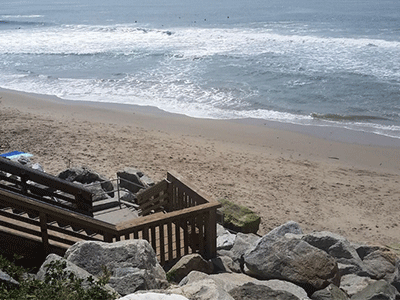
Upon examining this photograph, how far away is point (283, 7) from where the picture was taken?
3066 inches

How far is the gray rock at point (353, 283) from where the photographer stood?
7453mm

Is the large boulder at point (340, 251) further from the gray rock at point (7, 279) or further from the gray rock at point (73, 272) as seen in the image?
the gray rock at point (7, 279)

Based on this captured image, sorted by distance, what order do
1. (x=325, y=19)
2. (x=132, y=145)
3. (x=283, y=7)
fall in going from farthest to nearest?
(x=283, y=7) < (x=325, y=19) < (x=132, y=145)

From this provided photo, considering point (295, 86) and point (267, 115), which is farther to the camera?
point (295, 86)

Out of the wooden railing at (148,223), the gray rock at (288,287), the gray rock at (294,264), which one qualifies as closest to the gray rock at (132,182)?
the wooden railing at (148,223)

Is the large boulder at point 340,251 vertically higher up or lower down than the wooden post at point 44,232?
lower down

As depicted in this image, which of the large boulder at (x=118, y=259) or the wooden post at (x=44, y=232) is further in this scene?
the wooden post at (x=44, y=232)

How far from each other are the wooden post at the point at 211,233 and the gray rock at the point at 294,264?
59 centimetres

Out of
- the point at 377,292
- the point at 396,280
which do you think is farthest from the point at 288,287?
the point at 396,280

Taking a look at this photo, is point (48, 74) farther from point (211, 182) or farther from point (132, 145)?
point (211, 182)

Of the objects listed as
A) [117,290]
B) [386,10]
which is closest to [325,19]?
[386,10]

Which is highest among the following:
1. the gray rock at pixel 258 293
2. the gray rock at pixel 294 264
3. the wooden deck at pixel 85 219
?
the wooden deck at pixel 85 219

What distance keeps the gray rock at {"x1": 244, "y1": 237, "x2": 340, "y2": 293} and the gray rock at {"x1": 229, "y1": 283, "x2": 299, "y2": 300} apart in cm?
114

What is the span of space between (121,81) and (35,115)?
8701mm
